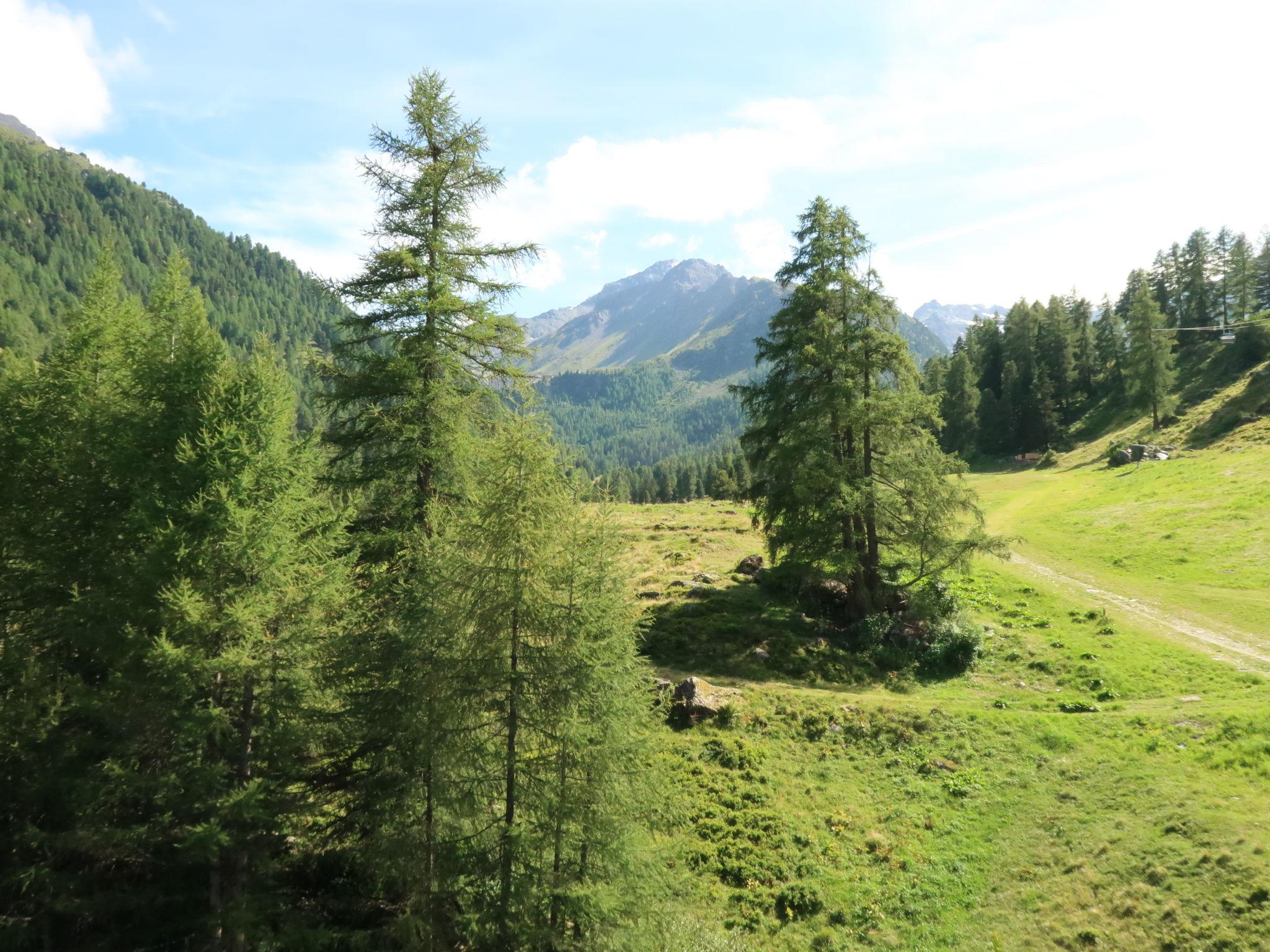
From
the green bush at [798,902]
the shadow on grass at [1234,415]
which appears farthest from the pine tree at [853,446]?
the shadow on grass at [1234,415]

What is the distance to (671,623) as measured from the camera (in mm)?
26078

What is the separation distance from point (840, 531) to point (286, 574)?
21383mm

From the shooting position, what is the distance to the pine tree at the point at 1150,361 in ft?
201

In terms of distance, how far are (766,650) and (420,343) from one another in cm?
1716

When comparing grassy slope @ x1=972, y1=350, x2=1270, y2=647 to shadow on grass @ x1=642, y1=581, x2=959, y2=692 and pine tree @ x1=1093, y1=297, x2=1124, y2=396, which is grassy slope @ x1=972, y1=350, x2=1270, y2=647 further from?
pine tree @ x1=1093, y1=297, x2=1124, y2=396

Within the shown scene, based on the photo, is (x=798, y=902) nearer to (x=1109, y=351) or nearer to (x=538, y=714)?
(x=538, y=714)

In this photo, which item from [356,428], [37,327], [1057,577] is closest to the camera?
[356,428]

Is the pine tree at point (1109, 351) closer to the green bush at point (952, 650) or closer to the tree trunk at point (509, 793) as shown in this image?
the green bush at point (952, 650)

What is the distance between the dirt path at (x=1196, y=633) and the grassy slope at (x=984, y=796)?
0.99 meters

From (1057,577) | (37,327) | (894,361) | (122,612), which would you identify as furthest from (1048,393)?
(37,327)

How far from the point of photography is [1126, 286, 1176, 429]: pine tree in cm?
6125

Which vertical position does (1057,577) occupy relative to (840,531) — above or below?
below

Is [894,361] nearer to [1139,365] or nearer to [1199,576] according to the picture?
[1199,576]

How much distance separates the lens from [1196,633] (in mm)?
23219
